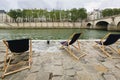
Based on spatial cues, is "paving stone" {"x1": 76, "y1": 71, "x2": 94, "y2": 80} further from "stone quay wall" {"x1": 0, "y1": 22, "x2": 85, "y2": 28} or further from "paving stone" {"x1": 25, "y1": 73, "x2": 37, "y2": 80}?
"stone quay wall" {"x1": 0, "y1": 22, "x2": 85, "y2": 28}

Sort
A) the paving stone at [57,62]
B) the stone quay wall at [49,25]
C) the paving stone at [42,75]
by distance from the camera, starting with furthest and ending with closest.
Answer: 1. the stone quay wall at [49,25]
2. the paving stone at [57,62]
3. the paving stone at [42,75]

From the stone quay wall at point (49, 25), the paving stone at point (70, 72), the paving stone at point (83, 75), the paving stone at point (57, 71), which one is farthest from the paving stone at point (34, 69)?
the stone quay wall at point (49, 25)

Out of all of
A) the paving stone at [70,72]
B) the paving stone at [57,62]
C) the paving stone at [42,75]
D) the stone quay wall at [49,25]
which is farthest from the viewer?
the stone quay wall at [49,25]

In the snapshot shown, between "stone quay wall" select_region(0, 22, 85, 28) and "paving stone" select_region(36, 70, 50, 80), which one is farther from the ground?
"stone quay wall" select_region(0, 22, 85, 28)

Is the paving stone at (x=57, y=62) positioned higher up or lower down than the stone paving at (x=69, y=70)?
higher up

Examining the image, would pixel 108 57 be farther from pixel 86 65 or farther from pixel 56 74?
pixel 56 74

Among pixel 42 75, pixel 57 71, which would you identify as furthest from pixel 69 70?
pixel 42 75

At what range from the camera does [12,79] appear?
314 centimetres

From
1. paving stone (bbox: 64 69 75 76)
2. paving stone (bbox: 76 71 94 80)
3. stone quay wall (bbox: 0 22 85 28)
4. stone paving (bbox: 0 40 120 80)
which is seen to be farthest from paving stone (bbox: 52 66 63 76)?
stone quay wall (bbox: 0 22 85 28)

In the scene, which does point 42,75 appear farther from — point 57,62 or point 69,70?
point 57,62

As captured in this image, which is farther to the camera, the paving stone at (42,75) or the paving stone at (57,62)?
the paving stone at (57,62)

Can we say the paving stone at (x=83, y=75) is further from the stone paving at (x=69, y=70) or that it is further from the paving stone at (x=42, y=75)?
the paving stone at (x=42, y=75)

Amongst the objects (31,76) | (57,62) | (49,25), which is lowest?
(31,76)

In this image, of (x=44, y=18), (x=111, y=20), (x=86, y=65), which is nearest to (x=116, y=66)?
(x=86, y=65)
